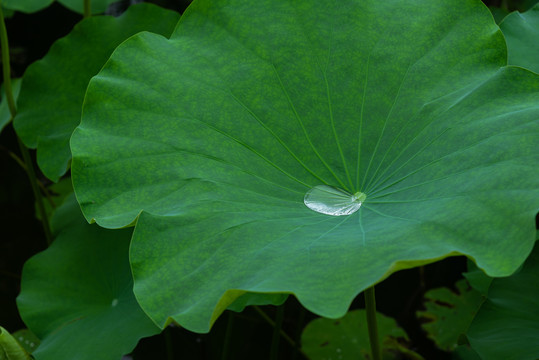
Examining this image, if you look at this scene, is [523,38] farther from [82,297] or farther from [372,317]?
[82,297]

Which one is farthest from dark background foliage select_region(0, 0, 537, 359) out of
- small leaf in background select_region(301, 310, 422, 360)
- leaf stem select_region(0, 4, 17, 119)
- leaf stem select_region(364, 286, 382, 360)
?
leaf stem select_region(0, 4, 17, 119)

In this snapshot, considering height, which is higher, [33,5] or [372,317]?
[33,5]

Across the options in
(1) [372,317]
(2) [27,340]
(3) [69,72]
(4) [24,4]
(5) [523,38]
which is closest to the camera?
(1) [372,317]

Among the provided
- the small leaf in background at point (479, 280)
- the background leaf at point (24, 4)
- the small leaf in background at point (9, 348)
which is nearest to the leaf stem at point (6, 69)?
the background leaf at point (24, 4)

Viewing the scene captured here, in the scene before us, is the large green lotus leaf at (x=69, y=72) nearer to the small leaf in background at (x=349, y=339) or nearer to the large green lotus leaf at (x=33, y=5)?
the large green lotus leaf at (x=33, y=5)

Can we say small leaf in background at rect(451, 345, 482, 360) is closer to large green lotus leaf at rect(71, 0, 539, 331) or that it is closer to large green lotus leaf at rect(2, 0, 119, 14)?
large green lotus leaf at rect(71, 0, 539, 331)

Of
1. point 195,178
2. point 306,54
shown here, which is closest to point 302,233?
point 195,178

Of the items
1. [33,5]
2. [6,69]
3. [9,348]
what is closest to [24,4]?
[33,5]

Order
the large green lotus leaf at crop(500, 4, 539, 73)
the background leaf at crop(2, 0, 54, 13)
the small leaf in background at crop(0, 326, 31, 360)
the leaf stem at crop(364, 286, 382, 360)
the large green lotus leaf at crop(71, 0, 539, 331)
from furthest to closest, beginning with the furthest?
the background leaf at crop(2, 0, 54, 13), the large green lotus leaf at crop(500, 4, 539, 73), the small leaf in background at crop(0, 326, 31, 360), the leaf stem at crop(364, 286, 382, 360), the large green lotus leaf at crop(71, 0, 539, 331)
